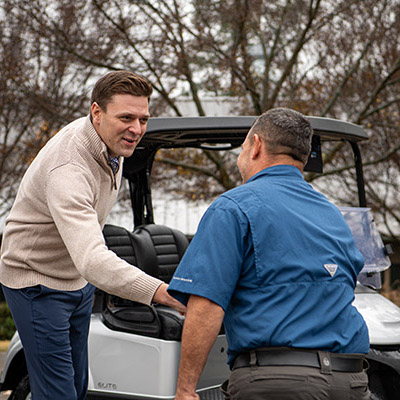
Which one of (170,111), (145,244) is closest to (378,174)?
(170,111)

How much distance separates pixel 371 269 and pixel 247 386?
91.5 inches

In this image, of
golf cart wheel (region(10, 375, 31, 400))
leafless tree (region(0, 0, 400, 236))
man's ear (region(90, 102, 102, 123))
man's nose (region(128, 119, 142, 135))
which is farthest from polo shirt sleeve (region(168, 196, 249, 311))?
leafless tree (region(0, 0, 400, 236))

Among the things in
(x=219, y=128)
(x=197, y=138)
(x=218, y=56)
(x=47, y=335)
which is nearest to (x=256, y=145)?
(x=47, y=335)

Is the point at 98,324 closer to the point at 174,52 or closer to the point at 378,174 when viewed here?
the point at 174,52

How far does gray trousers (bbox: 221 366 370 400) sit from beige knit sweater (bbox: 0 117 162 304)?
24.4 inches

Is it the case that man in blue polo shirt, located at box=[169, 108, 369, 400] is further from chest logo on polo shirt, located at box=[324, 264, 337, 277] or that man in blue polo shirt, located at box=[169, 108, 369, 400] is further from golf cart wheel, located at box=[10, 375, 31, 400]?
golf cart wheel, located at box=[10, 375, 31, 400]

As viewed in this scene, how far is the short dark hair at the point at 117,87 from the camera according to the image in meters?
3.14

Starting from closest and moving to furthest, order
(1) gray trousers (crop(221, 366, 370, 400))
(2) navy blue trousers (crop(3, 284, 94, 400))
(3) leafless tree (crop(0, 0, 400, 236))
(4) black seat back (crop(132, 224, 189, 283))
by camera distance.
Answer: (1) gray trousers (crop(221, 366, 370, 400)) < (2) navy blue trousers (crop(3, 284, 94, 400)) < (4) black seat back (crop(132, 224, 189, 283)) < (3) leafless tree (crop(0, 0, 400, 236))

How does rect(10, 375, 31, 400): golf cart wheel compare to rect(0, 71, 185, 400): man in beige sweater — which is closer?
rect(0, 71, 185, 400): man in beige sweater

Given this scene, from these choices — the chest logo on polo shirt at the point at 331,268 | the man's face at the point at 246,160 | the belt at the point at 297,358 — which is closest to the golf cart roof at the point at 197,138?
the man's face at the point at 246,160

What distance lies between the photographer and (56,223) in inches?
117

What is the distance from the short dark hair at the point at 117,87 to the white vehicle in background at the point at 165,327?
4.43 feet

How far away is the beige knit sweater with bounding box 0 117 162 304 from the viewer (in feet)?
9.45

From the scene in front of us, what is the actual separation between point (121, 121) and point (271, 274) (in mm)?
1142
